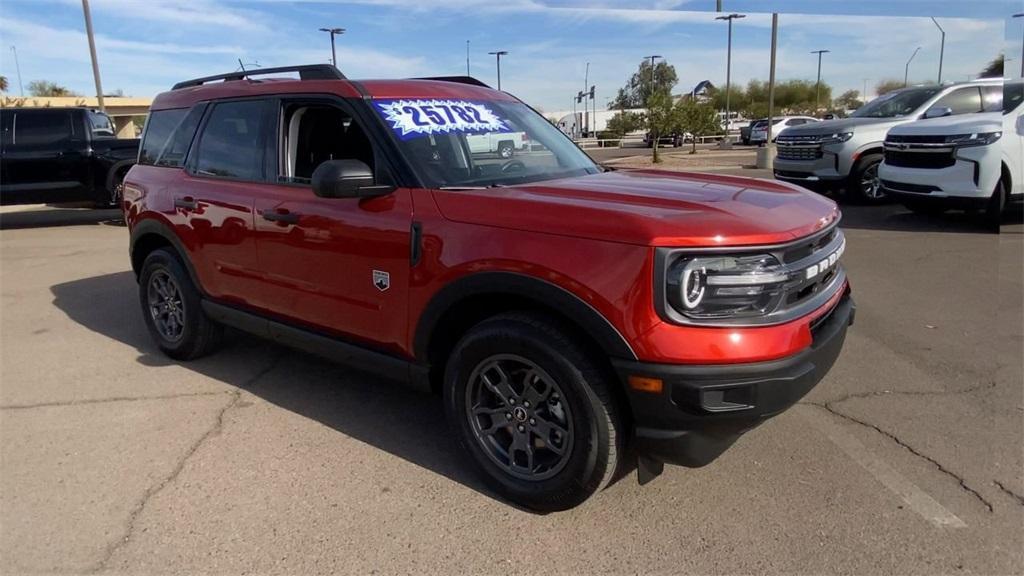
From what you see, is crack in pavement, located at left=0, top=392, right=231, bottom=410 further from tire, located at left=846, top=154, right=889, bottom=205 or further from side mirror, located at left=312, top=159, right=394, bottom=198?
tire, located at left=846, top=154, right=889, bottom=205

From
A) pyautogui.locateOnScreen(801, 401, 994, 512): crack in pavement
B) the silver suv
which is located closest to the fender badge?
pyautogui.locateOnScreen(801, 401, 994, 512): crack in pavement

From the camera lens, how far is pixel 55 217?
1391 cm

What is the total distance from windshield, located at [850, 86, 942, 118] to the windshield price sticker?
390 inches

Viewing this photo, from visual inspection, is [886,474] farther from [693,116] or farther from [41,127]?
[693,116]

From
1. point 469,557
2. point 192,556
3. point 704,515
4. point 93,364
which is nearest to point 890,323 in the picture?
point 704,515

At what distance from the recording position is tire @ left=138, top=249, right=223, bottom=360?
4621mm

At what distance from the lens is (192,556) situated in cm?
269

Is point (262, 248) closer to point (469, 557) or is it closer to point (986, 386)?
point (469, 557)

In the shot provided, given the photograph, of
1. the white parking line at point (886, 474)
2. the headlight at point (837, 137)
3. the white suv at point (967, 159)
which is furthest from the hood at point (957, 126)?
the white parking line at point (886, 474)

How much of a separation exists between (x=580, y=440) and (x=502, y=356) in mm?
464

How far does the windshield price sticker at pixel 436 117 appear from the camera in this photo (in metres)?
3.47

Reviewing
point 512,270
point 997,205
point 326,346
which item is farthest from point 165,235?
point 997,205

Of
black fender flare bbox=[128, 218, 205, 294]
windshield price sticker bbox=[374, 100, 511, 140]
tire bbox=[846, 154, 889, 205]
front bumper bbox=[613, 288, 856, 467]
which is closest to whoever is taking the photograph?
front bumper bbox=[613, 288, 856, 467]

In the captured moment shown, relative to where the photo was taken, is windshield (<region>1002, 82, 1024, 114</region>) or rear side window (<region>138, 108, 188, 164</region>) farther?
windshield (<region>1002, 82, 1024, 114</region>)
